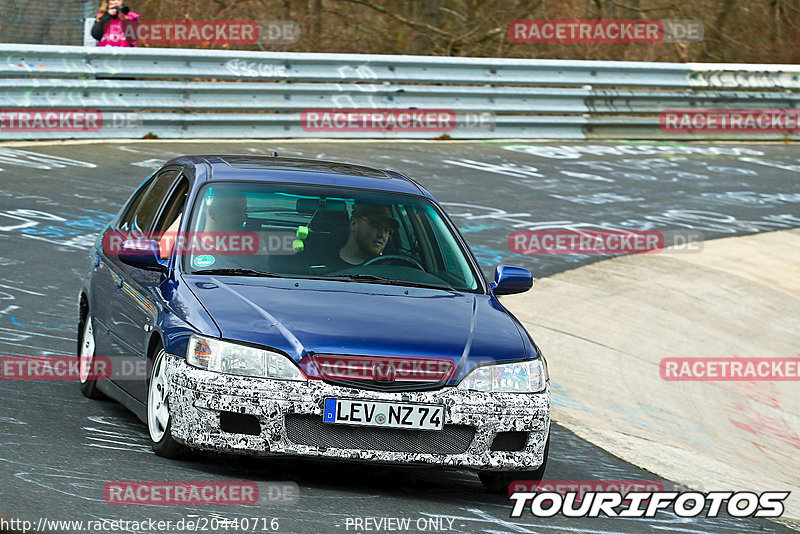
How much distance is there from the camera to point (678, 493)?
6.79 metres

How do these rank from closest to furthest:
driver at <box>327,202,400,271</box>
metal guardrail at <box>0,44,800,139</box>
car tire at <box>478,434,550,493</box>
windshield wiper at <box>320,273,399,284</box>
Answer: car tire at <box>478,434,550,493</box>, windshield wiper at <box>320,273,399,284</box>, driver at <box>327,202,400,271</box>, metal guardrail at <box>0,44,800,139</box>

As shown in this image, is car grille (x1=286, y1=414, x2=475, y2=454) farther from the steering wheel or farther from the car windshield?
the steering wheel

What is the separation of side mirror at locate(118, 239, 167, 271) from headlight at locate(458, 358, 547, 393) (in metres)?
1.72

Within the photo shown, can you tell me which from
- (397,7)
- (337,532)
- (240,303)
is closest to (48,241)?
(240,303)

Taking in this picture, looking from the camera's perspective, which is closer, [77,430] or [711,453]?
[77,430]

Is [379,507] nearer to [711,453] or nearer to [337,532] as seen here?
[337,532]

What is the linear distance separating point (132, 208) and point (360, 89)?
1143 cm

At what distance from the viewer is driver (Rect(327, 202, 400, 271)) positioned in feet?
22.0

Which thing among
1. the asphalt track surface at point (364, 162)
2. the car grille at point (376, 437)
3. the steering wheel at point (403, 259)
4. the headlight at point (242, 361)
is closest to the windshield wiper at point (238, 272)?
the steering wheel at point (403, 259)

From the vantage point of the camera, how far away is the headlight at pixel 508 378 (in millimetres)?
5750

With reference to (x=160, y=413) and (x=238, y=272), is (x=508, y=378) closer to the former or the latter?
(x=238, y=272)

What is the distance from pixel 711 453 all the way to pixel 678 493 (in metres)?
2.45

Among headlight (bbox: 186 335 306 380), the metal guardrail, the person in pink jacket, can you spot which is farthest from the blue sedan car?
the person in pink jacket

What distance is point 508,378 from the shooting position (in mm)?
5844
